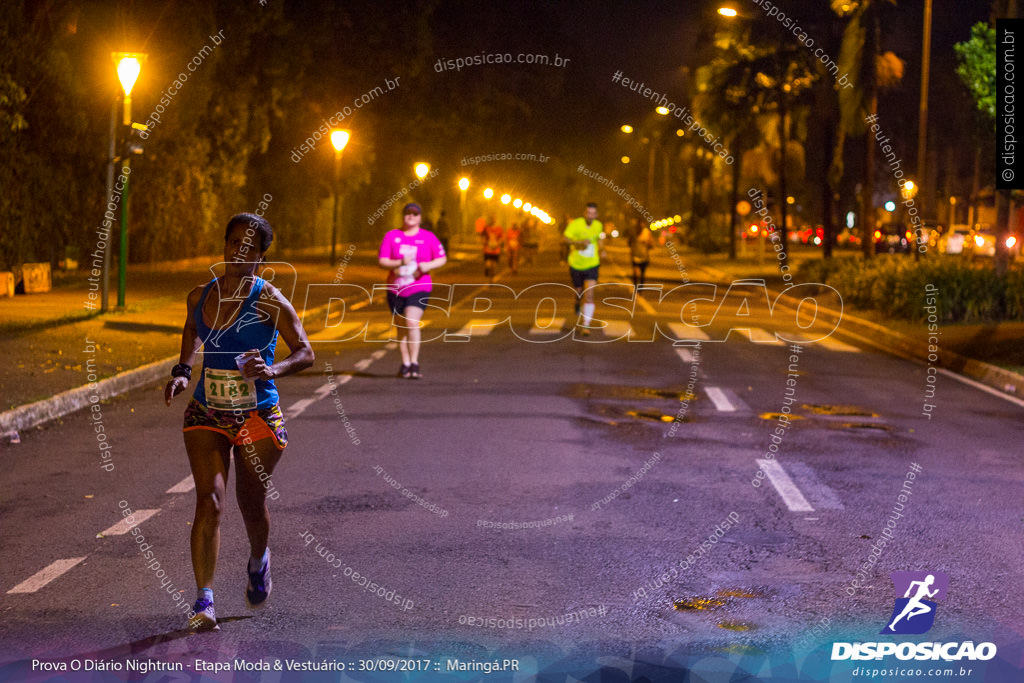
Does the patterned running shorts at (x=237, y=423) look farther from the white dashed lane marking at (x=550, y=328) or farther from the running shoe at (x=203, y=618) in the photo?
the white dashed lane marking at (x=550, y=328)

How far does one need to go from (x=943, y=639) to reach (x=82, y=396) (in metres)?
9.16

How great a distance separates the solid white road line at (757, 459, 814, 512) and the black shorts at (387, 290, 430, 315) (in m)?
5.23

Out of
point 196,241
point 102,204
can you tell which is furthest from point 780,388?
point 196,241

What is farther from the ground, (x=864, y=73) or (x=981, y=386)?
(x=864, y=73)

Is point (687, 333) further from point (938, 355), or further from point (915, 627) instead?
point (915, 627)

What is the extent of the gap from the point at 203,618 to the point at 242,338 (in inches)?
46.5

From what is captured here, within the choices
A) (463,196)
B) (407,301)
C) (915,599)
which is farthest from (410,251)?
(463,196)

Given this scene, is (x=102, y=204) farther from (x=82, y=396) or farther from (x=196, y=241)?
(x=82, y=396)

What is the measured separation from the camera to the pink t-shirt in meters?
13.9

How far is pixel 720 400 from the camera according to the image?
13.2 meters

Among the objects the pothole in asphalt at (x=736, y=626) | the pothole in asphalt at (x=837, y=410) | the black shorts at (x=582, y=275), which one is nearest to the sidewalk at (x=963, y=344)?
the pothole in asphalt at (x=837, y=410)

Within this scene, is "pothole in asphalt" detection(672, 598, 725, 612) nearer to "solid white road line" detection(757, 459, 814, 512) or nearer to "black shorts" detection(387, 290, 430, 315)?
"solid white road line" detection(757, 459, 814, 512)

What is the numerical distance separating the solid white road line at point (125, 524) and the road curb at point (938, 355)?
33.2 ft

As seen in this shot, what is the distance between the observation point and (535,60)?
63719 millimetres
